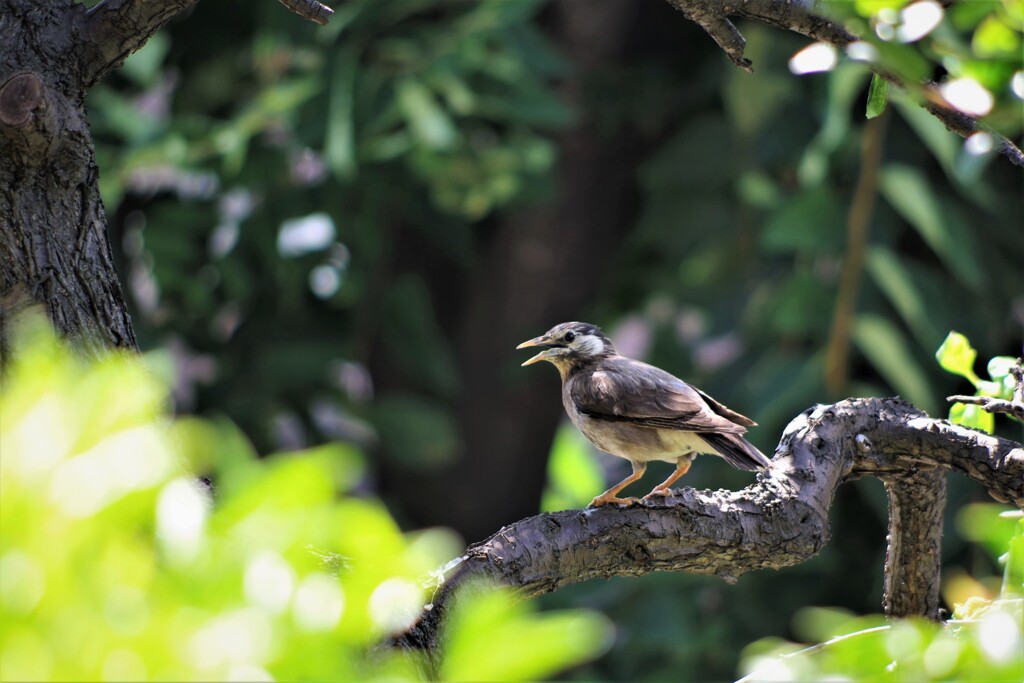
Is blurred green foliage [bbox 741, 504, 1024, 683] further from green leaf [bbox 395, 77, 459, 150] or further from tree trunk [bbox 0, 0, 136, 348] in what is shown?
green leaf [bbox 395, 77, 459, 150]

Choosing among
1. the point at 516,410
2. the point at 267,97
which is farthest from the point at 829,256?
the point at 267,97

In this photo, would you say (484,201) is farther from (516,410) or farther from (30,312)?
(30,312)

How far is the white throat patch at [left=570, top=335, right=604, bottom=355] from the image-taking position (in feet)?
11.4

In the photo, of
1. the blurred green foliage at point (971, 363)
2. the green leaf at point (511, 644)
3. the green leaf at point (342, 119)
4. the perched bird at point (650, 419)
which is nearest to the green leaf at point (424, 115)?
the green leaf at point (342, 119)

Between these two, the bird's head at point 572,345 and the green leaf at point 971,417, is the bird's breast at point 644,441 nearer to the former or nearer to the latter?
the bird's head at point 572,345

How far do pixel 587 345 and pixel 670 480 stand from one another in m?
0.72

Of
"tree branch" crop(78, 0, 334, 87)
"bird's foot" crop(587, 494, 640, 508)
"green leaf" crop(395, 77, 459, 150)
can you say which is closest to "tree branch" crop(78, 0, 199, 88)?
"tree branch" crop(78, 0, 334, 87)

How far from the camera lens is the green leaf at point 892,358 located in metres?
5.52

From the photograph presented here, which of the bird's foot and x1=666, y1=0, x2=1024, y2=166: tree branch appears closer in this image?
x1=666, y1=0, x2=1024, y2=166: tree branch

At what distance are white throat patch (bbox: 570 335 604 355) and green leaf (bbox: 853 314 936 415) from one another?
2.58 meters

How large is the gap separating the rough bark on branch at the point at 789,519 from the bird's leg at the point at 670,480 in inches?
1.5

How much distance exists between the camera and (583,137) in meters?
7.07

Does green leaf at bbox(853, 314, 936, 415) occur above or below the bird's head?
below

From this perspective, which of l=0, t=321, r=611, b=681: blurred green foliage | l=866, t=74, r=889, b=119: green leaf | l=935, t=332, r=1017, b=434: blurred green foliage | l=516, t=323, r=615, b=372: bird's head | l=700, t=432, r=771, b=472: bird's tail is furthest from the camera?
l=516, t=323, r=615, b=372: bird's head
